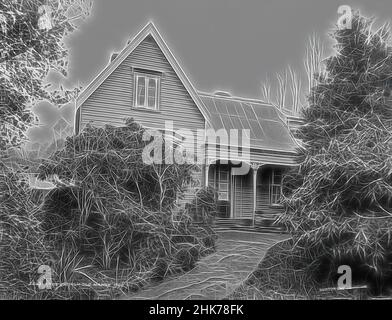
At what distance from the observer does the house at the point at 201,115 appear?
11.3m

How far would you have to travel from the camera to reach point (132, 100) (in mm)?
11406

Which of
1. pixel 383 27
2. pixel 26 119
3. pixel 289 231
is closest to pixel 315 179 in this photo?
pixel 289 231

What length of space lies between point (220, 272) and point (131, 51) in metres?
4.79

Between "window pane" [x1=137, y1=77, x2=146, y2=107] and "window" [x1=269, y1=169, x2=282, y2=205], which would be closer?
"window pane" [x1=137, y1=77, x2=146, y2=107]

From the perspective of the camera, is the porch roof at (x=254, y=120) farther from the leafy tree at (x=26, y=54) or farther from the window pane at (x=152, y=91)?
the leafy tree at (x=26, y=54)

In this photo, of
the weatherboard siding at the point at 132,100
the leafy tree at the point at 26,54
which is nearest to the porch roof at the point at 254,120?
the weatherboard siding at the point at 132,100

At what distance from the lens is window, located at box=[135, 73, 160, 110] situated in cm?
1142

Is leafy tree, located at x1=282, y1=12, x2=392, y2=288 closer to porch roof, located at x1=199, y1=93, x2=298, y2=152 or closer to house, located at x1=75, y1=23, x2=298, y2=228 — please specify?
house, located at x1=75, y1=23, x2=298, y2=228

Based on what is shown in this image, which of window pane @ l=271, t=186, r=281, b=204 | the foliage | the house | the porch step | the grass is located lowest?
the grass

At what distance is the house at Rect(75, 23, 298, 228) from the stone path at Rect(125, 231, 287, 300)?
30.8 inches

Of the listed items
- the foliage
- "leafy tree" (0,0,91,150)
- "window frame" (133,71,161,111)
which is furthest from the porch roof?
"leafy tree" (0,0,91,150)

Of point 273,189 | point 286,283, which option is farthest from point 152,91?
point 286,283

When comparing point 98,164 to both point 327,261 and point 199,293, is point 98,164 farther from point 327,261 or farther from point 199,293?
point 327,261

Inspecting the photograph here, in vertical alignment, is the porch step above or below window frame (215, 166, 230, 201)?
below
